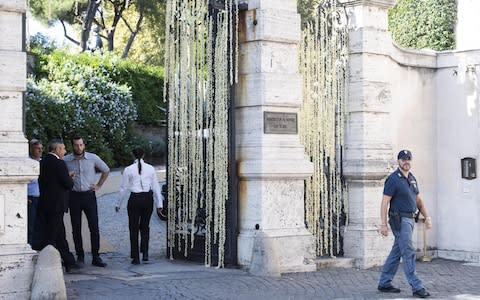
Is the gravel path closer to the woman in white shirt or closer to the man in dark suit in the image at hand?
the woman in white shirt

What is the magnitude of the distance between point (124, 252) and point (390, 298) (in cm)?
538

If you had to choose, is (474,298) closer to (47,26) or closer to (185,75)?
(185,75)

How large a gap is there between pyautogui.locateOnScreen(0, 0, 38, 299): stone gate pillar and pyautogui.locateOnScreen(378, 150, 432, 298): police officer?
3958mm

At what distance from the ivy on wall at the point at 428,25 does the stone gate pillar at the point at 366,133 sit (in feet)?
19.6

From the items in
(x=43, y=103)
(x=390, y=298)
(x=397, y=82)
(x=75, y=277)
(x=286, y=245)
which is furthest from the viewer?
(x=43, y=103)

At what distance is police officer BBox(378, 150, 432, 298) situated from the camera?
902cm

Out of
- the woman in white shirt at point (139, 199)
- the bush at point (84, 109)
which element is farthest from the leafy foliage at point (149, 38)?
the woman in white shirt at point (139, 199)

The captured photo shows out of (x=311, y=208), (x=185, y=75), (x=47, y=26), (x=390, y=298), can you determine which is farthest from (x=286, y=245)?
(x=47, y=26)

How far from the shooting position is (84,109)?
2270 centimetres

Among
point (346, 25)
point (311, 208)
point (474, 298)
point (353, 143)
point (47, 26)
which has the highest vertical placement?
point (47, 26)

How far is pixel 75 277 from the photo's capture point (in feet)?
32.5

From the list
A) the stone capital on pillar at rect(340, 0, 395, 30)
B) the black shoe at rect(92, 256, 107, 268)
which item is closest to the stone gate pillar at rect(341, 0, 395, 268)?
the stone capital on pillar at rect(340, 0, 395, 30)

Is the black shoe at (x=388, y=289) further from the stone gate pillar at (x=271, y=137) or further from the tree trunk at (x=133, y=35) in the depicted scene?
the tree trunk at (x=133, y=35)

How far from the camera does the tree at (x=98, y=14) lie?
36.2 meters
